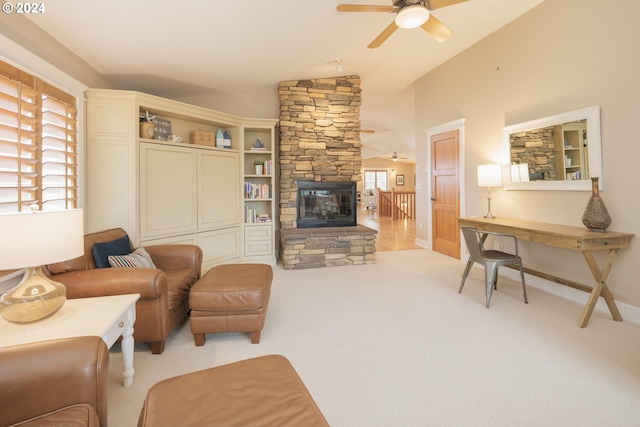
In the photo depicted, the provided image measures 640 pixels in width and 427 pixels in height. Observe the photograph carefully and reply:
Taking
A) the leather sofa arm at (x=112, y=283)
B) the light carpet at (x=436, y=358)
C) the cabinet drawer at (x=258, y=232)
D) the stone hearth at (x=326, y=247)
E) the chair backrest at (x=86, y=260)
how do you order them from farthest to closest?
1. the cabinet drawer at (x=258, y=232)
2. the stone hearth at (x=326, y=247)
3. the chair backrest at (x=86, y=260)
4. the leather sofa arm at (x=112, y=283)
5. the light carpet at (x=436, y=358)

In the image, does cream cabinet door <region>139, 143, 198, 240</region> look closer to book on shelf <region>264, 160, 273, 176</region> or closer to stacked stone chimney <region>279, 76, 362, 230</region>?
book on shelf <region>264, 160, 273, 176</region>

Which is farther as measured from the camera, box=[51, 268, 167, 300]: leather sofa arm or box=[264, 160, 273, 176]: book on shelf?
box=[264, 160, 273, 176]: book on shelf

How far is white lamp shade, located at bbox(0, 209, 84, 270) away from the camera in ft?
4.24

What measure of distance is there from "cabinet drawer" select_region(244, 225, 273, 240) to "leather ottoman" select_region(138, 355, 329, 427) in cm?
341

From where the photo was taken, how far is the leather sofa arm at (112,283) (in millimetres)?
1964

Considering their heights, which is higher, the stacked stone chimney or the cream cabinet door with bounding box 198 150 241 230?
the stacked stone chimney

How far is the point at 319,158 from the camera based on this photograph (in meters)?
4.90

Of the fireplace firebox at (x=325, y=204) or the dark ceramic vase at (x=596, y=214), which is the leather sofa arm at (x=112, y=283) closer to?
the fireplace firebox at (x=325, y=204)

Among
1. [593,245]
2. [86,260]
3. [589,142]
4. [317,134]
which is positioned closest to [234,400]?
[86,260]

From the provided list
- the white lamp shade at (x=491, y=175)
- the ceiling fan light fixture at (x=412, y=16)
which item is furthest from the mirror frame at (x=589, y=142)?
the ceiling fan light fixture at (x=412, y=16)

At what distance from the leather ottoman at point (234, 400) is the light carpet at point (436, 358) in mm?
66

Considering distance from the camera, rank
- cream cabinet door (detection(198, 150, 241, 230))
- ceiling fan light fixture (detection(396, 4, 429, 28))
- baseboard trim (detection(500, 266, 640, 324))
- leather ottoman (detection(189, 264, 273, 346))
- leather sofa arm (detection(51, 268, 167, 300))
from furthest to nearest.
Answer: cream cabinet door (detection(198, 150, 241, 230)) < baseboard trim (detection(500, 266, 640, 324)) < ceiling fan light fixture (detection(396, 4, 429, 28)) < leather ottoman (detection(189, 264, 273, 346)) < leather sofa arm (detection(51, 268, 167, 300))

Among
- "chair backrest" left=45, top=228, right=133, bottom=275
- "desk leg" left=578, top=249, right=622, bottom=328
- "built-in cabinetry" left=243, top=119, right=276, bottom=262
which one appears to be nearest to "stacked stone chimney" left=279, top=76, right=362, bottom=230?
"built-in cabinetry" left=243, top=119, right=276, bottom=262

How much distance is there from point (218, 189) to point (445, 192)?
3622 millimetres
